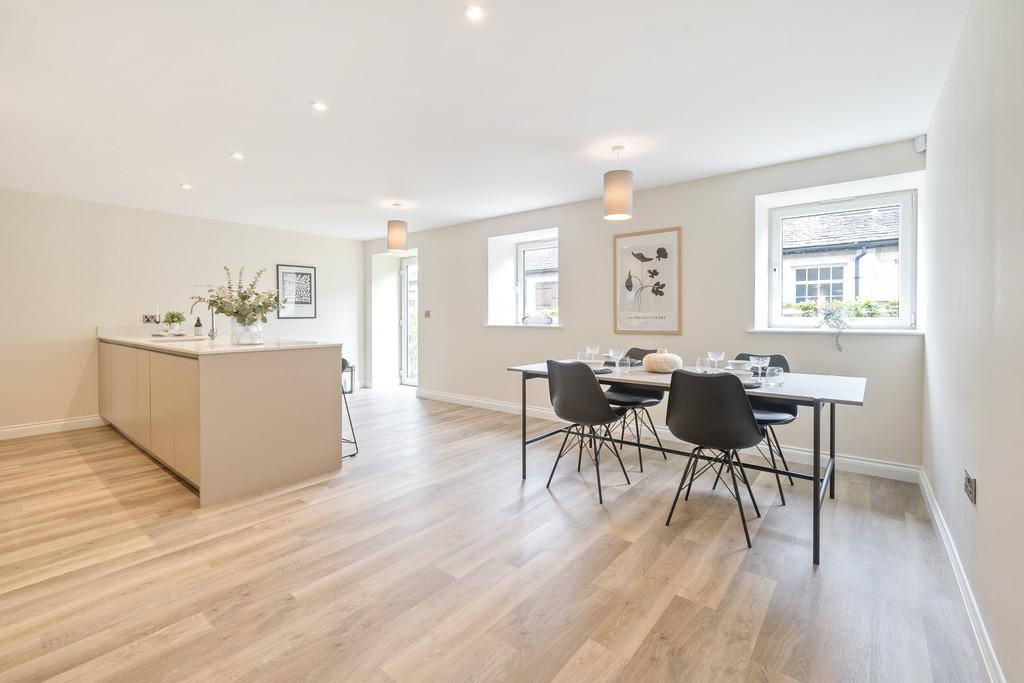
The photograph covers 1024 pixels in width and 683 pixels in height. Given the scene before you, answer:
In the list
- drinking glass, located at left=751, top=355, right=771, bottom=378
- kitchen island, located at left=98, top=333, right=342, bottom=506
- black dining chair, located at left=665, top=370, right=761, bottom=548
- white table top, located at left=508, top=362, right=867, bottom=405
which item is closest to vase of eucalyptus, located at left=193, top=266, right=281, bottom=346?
kitchen island, located at left=98, top=333, right=342, bottom=506

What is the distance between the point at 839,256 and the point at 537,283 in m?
3.13

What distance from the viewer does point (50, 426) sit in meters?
4.78

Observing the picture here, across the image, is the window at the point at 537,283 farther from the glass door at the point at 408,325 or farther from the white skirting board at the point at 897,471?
the glass door at the point at 408,325

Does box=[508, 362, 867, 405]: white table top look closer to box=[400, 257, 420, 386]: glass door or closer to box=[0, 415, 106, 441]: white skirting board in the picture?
A: box=[400, 257, 420, 386]: glass door

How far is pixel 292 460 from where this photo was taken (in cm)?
329

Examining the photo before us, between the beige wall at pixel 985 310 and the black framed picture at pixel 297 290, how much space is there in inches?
262

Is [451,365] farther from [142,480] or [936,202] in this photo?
[936,202]

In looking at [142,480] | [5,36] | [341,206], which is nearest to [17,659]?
[142,480]

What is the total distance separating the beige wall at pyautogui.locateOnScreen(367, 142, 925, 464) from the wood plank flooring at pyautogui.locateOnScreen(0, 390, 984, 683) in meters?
0.67

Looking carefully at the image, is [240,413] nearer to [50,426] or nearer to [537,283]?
[50,426]

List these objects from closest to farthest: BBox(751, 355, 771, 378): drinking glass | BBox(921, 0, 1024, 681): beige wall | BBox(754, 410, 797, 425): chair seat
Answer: BBox(921, 0, 1024, 681): beige wall, BBox(751, 355, 771, 378): drinking glass, BBox(754, 410, 797, 425): chair seat

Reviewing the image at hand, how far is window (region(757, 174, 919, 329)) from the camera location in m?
3.50

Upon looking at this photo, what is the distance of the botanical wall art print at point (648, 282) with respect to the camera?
14.2 feet

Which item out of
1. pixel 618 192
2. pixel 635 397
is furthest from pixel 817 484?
pixel 618 192
